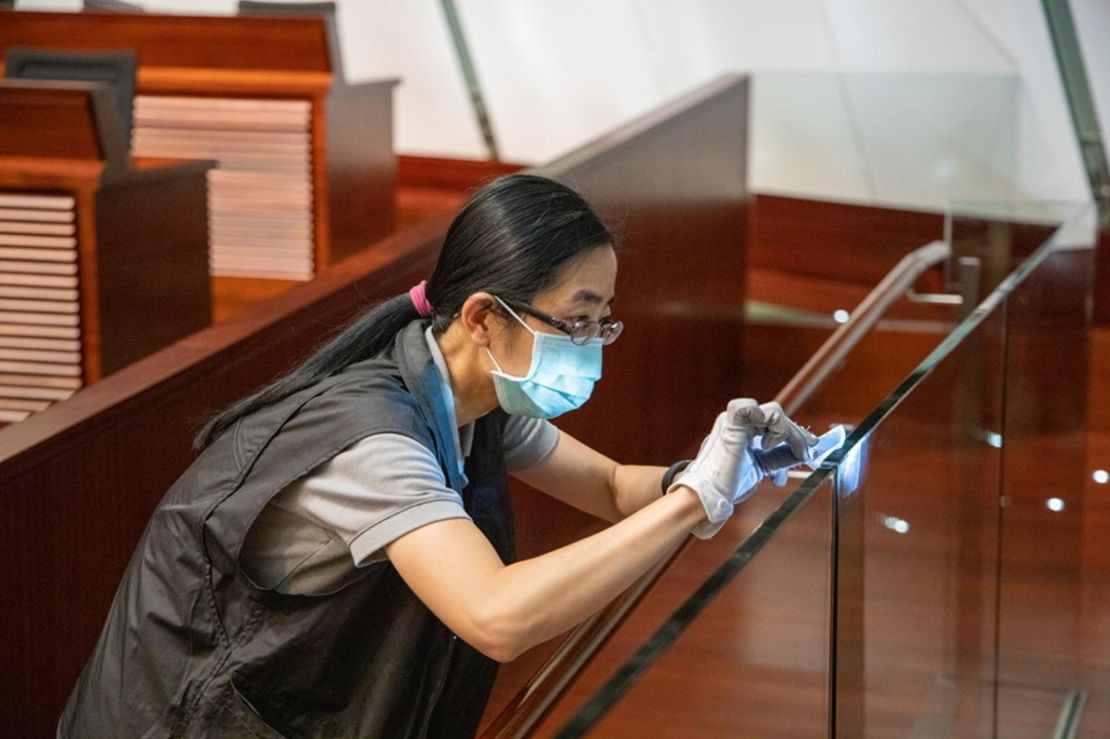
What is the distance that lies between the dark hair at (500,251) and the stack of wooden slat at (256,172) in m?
3.32

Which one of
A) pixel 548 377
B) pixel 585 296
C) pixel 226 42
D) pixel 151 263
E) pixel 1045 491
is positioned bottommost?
pixel 1045 491

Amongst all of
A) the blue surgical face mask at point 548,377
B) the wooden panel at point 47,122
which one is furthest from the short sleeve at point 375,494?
the wooden panel at point 47,122

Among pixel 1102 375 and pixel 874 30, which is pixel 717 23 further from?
pixel 1102 375

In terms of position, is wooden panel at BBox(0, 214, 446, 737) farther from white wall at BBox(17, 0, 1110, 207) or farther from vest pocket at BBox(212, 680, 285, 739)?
white wall at BBox(17, 0, 1110, 207)

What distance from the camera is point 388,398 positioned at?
1.82 m

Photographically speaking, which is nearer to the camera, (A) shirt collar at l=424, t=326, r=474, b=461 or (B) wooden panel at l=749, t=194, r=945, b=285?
(A) shirt collar at l=424, t=326, r=474, b=461

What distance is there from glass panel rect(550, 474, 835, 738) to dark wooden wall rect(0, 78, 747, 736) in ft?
2.44

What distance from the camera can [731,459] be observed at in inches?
70.6

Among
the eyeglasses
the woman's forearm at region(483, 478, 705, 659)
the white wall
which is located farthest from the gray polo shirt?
the white wall

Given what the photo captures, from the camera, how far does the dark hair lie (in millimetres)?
1894

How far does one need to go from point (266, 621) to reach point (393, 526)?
235 millimetres

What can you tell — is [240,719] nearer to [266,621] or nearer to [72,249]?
[266,621]

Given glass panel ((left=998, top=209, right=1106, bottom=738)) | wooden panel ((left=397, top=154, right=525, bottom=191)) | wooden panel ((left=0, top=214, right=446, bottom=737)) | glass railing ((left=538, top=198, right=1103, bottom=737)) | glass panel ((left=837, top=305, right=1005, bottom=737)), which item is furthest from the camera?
wooden panel ((left=397, top=154, right=525, bottom=191))

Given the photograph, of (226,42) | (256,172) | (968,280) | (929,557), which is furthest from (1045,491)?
(226,42)
